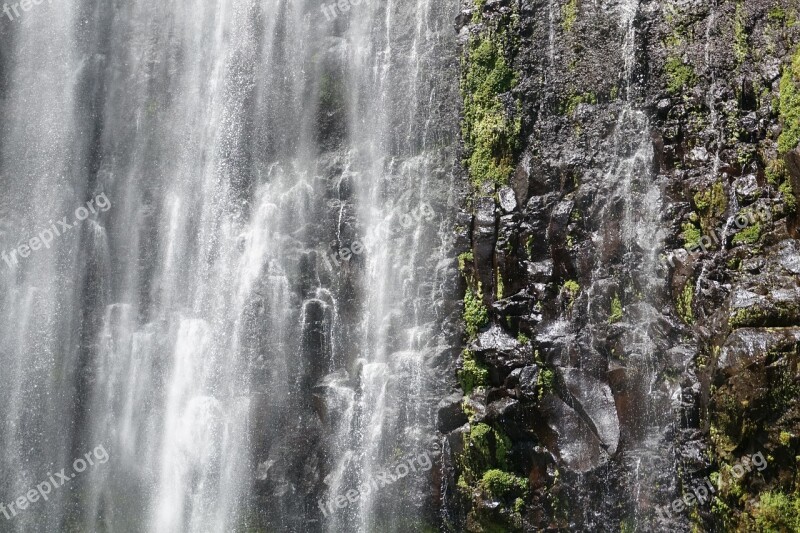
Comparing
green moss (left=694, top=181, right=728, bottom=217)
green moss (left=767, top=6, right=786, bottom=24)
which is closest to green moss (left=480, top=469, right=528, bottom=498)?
green moss (left=694, top=181, right=728, bottom=217)

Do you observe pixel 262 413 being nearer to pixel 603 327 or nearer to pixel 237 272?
pixel 237 272

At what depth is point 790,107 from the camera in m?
10.4

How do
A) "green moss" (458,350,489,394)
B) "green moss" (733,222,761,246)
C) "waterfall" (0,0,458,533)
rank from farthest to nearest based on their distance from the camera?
"waterfall" (0,0,458,533) < "green moss" (458,350,489,394) < "green moss" (733,222,761,246)

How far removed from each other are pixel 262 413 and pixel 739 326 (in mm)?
8622

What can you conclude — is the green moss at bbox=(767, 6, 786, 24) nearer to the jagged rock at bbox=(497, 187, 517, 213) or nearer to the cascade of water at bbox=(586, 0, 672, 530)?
the cascade of water at bbox=(586, 0, 672, 530)

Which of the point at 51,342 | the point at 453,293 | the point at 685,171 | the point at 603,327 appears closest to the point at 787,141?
the point at 685,171

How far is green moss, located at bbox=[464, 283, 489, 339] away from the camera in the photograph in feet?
41.7

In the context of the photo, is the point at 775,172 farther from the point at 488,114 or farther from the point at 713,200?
the point at 488,114

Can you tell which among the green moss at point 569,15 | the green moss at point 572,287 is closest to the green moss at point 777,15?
the green moss at point 569,15

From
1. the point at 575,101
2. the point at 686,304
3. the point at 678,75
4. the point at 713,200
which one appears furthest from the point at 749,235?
the point at 575,101

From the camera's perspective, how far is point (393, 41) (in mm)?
15227

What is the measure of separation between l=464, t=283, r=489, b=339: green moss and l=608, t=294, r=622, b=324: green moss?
2.23 metres

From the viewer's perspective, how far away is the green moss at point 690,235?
11.0 meters

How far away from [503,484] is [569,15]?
849 centimetres
